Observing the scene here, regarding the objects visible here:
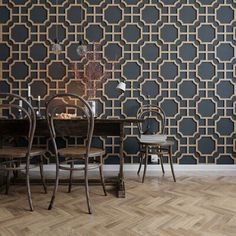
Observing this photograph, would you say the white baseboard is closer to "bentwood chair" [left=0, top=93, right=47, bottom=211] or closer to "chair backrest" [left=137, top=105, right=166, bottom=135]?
"chair backrest" [left=137, top=105, right=166, bottom=135]

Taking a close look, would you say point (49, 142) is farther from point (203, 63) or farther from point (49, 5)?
point (203, 63)

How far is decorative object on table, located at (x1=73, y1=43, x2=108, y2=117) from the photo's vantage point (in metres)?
3.77

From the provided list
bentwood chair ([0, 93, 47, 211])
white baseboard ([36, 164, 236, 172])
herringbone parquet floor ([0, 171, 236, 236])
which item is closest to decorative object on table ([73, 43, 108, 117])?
white baseboard ([36, 164, 236, 172])

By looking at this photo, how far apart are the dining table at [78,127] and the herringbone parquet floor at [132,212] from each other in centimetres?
31

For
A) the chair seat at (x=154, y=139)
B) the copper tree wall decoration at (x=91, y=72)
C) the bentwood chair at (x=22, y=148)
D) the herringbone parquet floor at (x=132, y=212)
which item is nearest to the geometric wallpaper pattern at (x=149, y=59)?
the copper tree wall decoration at (x=91, y=72)

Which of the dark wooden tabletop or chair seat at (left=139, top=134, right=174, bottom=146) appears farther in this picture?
chair seat at (left=139, top=134, right=174, bottom=146)

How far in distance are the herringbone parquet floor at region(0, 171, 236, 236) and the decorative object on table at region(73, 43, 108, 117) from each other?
137 centimetres

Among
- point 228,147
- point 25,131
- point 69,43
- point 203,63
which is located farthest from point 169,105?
point 25,131

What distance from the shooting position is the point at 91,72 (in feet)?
12.4

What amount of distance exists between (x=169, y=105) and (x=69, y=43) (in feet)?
5.09

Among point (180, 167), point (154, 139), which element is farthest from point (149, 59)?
point (180, 167)

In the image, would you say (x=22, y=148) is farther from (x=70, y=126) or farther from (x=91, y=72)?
(x=91, y=72)

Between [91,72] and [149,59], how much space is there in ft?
2.57

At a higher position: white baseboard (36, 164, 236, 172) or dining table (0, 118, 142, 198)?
dining table (0, 118, 142, 198)
